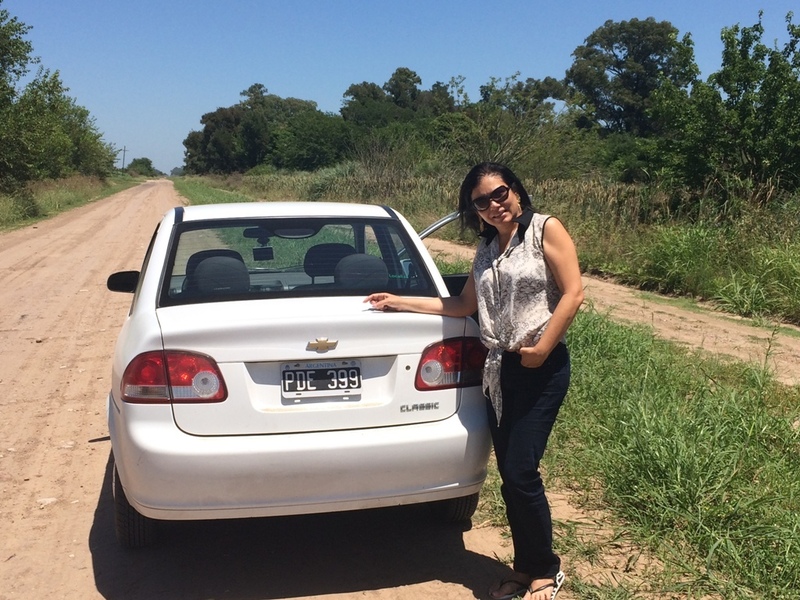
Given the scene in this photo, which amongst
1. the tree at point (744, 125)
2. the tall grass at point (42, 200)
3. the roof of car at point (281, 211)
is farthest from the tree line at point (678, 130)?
the tall grass at point (42, 200)

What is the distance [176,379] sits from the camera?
10.3ft

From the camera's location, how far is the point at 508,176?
323 cm

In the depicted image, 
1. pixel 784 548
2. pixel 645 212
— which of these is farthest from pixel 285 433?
pixel 645 212

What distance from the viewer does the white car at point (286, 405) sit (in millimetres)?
3137

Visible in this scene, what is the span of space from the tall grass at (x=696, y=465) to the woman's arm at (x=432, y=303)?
1.30 m

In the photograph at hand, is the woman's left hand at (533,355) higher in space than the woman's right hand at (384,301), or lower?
lower

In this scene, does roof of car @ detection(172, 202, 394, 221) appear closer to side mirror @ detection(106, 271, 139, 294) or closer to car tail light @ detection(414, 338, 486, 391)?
side mirror @ detection(106, 271, 139, 294)

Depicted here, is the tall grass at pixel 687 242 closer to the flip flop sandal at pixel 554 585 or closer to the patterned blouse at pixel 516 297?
the flip flop sandal at pixel 554 585

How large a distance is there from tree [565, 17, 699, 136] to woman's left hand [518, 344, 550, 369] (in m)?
72.0

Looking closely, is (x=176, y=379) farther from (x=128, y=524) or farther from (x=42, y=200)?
(x=42, y=200)

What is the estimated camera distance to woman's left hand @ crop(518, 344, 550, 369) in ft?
9.93

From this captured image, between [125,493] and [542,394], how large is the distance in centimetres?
173

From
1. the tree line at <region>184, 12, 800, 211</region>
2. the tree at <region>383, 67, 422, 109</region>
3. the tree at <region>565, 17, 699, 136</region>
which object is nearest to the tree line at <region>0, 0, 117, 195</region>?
the tree line at <region>184, 12, 800, 211</region>

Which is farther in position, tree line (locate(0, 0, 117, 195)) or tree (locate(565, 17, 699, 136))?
tree (locate(565, 17, 699, 136))
